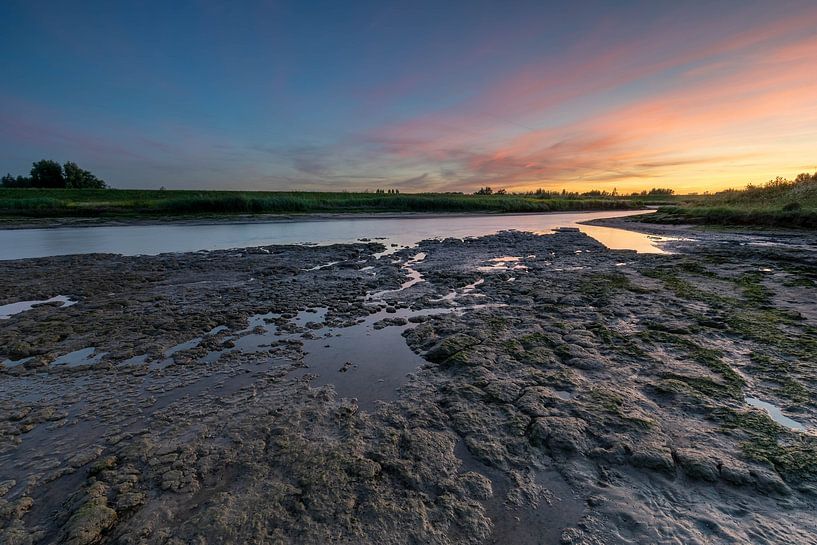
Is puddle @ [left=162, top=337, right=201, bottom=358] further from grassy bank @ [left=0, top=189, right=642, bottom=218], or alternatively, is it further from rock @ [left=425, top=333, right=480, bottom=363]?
grassy bank @ [left=0, top=189, right=642, bottom=218]

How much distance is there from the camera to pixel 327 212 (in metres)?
39.6

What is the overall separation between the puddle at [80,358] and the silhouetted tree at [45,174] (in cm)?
10291

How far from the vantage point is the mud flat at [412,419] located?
7.81ft

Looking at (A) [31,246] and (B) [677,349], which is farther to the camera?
(A) [31,246]

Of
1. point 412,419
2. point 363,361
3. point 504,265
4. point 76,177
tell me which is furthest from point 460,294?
point 76,177

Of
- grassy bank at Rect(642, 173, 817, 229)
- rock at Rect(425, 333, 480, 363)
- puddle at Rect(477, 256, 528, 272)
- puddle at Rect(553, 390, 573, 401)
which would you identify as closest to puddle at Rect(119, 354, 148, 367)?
rock at Rect(425, 333, 480, 363)

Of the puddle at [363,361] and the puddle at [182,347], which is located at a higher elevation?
the puddle at [182,347]

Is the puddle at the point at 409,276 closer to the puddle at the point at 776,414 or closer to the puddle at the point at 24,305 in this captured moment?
the puddle at the point at 776,414

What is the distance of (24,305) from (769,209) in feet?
101

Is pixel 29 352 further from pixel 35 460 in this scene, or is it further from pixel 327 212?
pixel 327 212

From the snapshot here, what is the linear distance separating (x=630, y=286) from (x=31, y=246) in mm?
23937

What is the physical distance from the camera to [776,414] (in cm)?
344

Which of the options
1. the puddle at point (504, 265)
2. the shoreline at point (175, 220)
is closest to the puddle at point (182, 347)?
the puddle at point (504, 265)

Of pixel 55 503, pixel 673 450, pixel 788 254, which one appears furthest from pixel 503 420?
pixel 788 254
